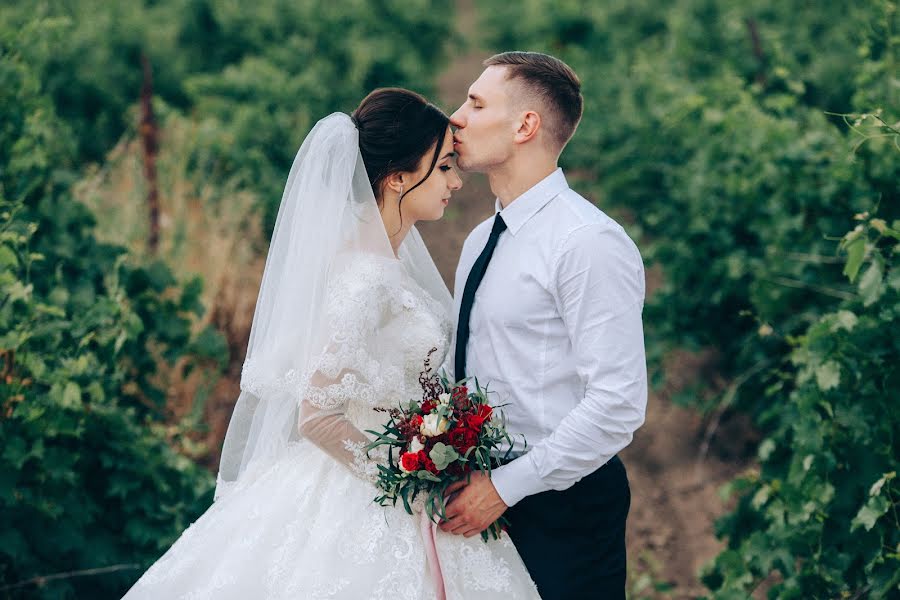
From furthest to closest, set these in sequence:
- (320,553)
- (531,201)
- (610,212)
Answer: (610,212), (531,201), (320,553)

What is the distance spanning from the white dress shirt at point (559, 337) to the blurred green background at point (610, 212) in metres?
1.01

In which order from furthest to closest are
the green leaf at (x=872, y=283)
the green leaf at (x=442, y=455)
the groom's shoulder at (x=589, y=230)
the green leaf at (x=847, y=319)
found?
the green leaf at (x=847, y=319) → the green leaf at (x=872, y=283) → the groom's shoulder at (x=589, y=230) → the green leaf at (x=442, y=455)

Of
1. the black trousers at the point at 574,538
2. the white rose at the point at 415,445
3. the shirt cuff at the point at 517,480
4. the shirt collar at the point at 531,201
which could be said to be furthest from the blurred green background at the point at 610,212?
the white rose at the point at 415,445

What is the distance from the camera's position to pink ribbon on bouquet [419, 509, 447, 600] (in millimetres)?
2664

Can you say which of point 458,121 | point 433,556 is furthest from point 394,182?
point 433,556

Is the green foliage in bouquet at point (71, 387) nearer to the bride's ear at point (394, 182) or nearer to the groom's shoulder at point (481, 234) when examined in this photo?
the bride's ear at point (394, 182)

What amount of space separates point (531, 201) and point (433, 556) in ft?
3.69

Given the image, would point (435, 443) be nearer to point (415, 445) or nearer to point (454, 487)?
point (415, 445)

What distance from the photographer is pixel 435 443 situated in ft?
8.47

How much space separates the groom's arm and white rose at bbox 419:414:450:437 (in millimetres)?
281

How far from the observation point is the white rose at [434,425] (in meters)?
2.57

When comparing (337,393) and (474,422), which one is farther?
(337,393)

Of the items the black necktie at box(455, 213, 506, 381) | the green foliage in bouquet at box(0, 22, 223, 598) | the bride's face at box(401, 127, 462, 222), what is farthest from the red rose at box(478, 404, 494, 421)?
the green foliage in bouquet at box(0, 22, 223, 598)

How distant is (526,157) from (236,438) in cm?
132
